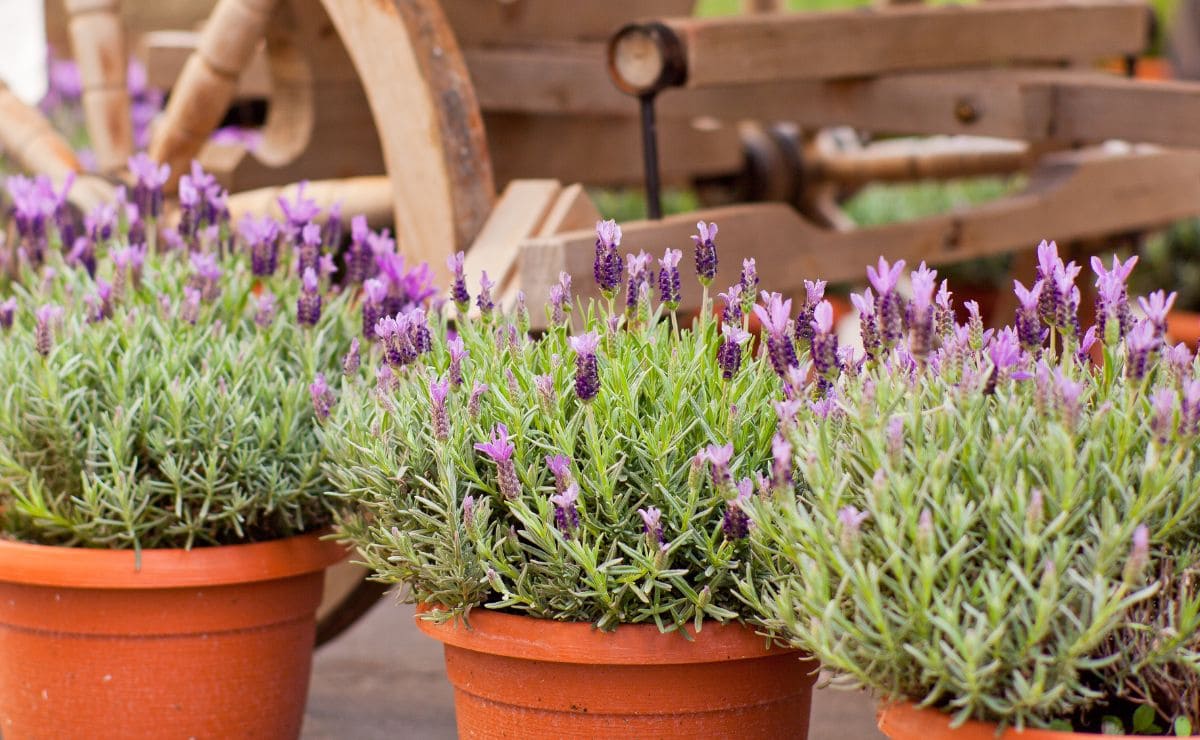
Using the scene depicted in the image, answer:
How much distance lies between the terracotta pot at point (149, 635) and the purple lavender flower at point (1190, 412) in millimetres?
1096

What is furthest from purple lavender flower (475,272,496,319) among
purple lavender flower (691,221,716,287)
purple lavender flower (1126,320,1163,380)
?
purple lavender flower (1126,320,1163,380)

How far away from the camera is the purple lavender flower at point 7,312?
1955 millimetres

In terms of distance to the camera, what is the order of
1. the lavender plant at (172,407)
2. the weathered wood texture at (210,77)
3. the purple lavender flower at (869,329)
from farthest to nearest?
the weathered wood texture at (210,77), the lavender plant at (172,407), the purple lavender flower at (869,329)

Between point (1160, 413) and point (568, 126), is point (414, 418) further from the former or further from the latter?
point (568, 126)

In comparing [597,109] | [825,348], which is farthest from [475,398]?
[597,109]

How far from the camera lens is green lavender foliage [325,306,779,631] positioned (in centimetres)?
145

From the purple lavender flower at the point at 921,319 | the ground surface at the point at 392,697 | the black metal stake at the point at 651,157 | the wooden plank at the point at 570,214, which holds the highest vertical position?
the black metal stake at the point at 651,157

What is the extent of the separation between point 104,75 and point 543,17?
0.89 meters

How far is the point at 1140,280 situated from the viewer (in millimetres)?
5113

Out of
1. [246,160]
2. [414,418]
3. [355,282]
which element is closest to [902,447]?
[414,418]

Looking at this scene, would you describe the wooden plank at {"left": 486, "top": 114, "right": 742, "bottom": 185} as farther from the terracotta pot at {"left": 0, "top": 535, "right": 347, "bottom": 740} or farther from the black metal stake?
the terracotta pot at {"left": 0, "top": 535, "right": 347, "bottom": 740}

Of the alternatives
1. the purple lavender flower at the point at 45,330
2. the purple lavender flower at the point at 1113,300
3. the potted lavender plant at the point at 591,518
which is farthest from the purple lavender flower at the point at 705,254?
the purple lavender flower at the point at 45,330

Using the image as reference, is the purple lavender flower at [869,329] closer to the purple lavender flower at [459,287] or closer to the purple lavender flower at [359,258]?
the purple lavender flower at [459,287]

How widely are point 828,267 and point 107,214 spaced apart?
1163 mm
